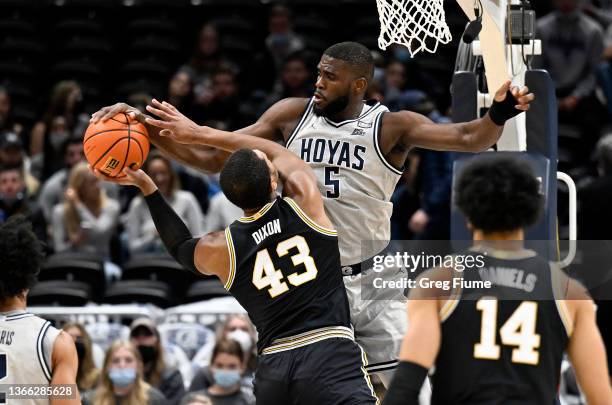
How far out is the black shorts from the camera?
17.2ft

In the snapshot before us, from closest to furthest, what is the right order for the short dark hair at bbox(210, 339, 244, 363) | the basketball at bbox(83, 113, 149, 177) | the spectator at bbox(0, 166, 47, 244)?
1. the basketball at bbox(83, 113, 149, 177)
2. the short dark hair at bbox(210, 339, 244, 363)
3. the spectator at bbox(0, 166, 47, 244)

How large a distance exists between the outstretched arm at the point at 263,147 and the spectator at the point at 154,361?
294cm

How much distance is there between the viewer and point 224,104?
1207 centimetres

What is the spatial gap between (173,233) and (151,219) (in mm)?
4864

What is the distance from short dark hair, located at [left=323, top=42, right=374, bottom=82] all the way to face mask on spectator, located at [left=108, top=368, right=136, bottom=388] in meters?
2.97

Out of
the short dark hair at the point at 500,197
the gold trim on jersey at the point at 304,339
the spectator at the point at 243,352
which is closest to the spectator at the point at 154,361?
the spectator at the point at 243,352

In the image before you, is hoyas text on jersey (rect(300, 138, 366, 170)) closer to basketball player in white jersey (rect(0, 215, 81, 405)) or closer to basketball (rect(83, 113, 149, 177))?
basketball (rect(83, 113, 149, 177))

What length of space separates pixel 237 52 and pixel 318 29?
0.98 m

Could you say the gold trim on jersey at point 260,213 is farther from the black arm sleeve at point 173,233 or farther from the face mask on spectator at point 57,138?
the face mask on spectator at point 57,138

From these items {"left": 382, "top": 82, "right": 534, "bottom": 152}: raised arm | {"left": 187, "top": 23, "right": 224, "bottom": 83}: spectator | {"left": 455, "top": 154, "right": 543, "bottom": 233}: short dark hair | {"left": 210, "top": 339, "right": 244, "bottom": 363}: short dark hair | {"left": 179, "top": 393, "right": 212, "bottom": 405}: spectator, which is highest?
{"left": 187, "top": 23, "right": 224, "bottom": 83}: spectator

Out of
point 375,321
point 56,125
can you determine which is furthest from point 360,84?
point 56,125

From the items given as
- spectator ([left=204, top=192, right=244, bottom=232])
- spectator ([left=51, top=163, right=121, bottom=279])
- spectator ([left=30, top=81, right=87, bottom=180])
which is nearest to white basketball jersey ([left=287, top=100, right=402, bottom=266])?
spectator ([left=204, top=192, right=244, bottom=232])

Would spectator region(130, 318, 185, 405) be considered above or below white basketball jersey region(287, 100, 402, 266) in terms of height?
below

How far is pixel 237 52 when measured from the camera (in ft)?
44.3
